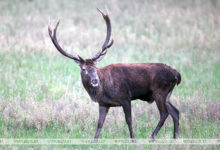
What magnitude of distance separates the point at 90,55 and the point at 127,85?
25.5 ft

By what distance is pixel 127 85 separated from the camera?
9422mm

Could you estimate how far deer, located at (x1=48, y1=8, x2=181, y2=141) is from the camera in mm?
9234

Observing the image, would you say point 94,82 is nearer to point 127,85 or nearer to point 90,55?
point 127,85

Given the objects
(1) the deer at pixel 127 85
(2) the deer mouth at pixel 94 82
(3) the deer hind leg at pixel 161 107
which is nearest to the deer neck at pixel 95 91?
(1) the deer at pixel 127 85

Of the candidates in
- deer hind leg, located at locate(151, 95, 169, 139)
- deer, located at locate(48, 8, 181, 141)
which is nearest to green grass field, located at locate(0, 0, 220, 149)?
deer hind leg, located at locate(151, 95, 169, 139)

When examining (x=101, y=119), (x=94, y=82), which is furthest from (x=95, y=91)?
(x=101, y=119)

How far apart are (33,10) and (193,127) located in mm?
15657

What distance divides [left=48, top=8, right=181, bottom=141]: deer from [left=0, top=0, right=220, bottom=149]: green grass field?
1.62 ft

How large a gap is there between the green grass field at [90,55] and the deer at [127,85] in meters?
0.49

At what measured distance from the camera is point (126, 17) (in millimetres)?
23203

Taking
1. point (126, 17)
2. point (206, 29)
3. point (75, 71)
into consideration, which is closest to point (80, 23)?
point (126, 17)

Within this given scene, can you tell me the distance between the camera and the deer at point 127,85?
30.3 feet

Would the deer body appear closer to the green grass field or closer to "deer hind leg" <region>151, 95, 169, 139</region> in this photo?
"deer hind leg" <region>151, 95, 169, 139</region>

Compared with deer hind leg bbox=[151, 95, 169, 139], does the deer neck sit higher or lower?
higher
